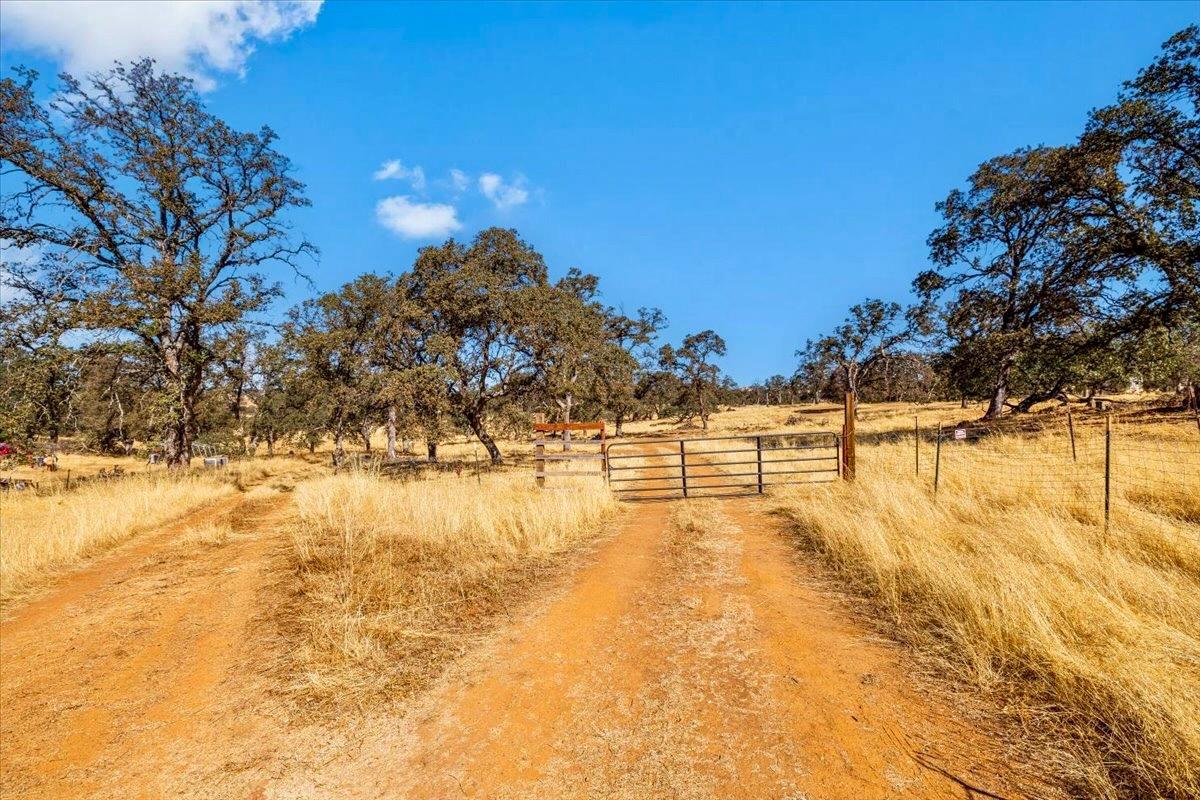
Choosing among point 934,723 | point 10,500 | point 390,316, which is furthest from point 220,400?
point 934,723

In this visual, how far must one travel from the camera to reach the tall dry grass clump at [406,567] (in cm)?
480

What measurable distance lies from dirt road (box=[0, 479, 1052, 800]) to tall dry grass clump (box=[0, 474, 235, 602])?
1.88 m

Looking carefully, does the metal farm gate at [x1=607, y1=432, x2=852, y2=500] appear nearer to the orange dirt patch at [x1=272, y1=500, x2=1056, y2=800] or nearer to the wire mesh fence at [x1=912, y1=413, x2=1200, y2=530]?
the wire mesh fence at [x1=912, y1=413, x2=1200, y2=530]

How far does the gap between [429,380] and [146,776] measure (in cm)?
1629

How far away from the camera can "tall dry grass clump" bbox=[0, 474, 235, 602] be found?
7.89 m

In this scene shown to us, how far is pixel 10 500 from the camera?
41.1 feet

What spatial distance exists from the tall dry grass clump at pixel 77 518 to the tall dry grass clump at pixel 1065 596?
12039mm

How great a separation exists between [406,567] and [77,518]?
7810 millimetres

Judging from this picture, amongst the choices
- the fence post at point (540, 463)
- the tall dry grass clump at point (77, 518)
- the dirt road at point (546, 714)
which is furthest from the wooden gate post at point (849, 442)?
the tall dry grass clump at point (77, 518)

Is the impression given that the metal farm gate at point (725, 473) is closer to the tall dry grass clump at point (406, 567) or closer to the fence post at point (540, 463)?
the fence post at point (540, 463)

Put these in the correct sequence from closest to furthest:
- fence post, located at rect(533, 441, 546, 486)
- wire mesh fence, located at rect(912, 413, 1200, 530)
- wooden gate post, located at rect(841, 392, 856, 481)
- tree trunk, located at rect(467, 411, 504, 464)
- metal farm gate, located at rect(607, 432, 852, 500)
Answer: wire mesh fence, located at rect(912, 413, 1200, 530)
metal farm gate, located at rect(607, 432, 852, 500)
wooden gate post, located at rect(841, 392, 856, 481)
fence post, located at rect(533, 441, 546, 486)
tree trunk, located at rect(467, 411, 504, 464)

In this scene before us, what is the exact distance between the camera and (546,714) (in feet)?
12.8

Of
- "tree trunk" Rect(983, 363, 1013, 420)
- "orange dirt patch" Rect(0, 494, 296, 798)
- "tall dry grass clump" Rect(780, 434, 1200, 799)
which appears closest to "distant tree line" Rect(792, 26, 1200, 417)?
"tree trunk" Rect(983, 363, 1013, 420)

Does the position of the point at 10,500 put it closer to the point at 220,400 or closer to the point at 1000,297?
the point at 220,400
